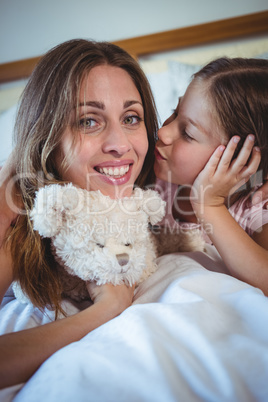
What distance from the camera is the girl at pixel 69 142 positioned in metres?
0.83

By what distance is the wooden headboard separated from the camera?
1.90m

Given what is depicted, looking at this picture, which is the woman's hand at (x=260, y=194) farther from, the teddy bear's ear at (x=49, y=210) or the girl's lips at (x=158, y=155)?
the teddy bear's ear at (x=49, y=210)

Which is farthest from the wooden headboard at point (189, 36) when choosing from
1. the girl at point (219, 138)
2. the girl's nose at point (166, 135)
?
the girl's nose at point (166, 135)

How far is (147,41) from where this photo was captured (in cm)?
202

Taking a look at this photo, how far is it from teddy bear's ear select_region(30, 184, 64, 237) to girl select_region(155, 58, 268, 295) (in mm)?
491

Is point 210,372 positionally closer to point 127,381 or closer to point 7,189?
point 127,381

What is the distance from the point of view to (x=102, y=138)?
2.81ft

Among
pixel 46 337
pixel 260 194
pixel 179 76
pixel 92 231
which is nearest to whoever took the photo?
pixel 46 337

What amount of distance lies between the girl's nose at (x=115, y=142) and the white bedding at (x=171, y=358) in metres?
0.40

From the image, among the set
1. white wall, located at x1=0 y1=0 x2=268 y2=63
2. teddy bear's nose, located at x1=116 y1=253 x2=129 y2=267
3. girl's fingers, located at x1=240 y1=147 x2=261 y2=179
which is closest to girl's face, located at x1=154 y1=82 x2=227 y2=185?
girl's fingers, located at x1=240 y1=147 x2=261 y2=179

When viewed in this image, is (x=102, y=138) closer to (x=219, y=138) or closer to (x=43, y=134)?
(x=43, y=134)

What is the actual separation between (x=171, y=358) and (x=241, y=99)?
851mm

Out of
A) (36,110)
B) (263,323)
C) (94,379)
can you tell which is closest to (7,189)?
(36,110)

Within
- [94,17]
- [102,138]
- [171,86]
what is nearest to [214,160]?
[102,138]
